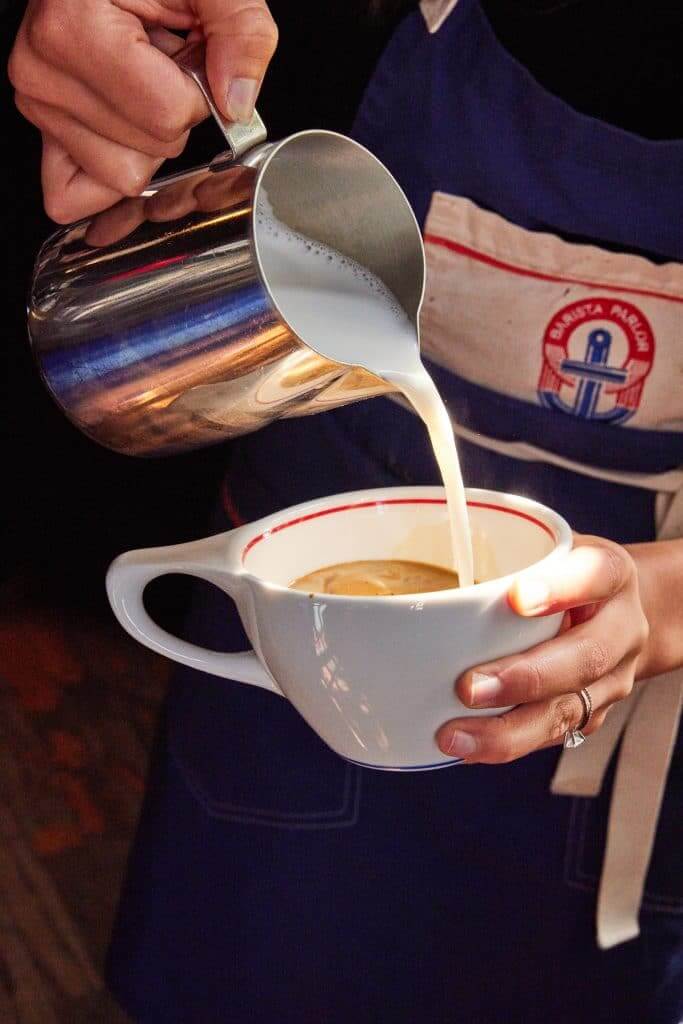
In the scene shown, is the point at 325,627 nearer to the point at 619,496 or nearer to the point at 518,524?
the point at 518,524

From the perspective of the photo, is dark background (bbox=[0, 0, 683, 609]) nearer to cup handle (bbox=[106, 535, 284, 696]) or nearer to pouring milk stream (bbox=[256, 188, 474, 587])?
pouring milk stream (bbox=[256, 188, 474, 587])

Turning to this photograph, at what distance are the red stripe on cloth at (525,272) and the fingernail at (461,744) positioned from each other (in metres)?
0.40

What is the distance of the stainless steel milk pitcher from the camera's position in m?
0.66

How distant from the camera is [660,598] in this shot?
829mm

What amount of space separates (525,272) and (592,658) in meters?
0.36

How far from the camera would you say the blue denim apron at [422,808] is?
3.07ft

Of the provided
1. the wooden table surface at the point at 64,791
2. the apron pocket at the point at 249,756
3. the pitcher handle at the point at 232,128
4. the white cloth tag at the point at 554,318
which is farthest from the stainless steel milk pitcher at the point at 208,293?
the wooden table surface at the point at 64,791

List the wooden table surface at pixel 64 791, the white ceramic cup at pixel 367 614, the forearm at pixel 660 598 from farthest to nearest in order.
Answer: the wooden table surface at pixel 64 791 < the forearm at pixel 660 598 < the white ceramic cup at pixel 367 614

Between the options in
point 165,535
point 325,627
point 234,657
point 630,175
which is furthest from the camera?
point 165,535

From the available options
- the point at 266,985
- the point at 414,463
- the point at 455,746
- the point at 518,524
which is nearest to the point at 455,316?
the point at 414,463

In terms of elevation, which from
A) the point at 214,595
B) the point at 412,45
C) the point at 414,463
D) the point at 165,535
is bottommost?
the point at 165,535

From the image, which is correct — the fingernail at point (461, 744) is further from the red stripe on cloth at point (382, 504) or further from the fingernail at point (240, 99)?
the fingernail at point (240, 99)

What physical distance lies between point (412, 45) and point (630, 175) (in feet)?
0.70

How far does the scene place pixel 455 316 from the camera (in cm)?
97
